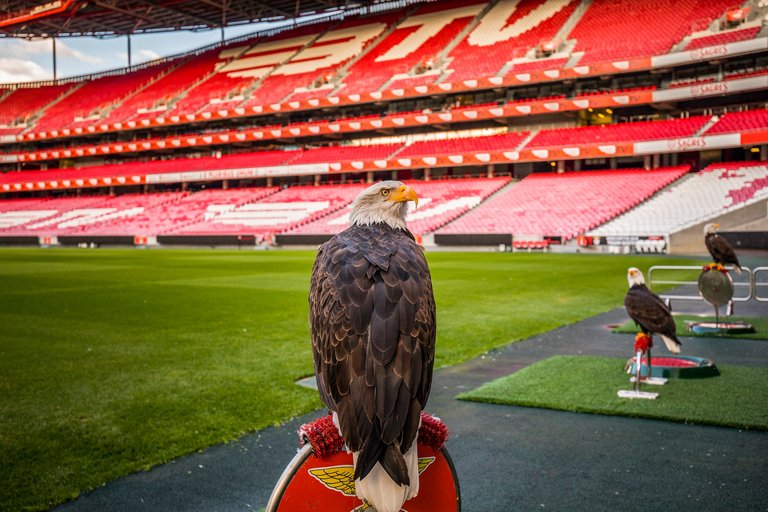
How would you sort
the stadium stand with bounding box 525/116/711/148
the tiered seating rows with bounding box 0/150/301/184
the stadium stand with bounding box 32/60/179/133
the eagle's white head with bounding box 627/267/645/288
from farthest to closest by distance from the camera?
1. the stadium stand with bounding box 32/60/179/133
2. the tiered seating rows with bounding box 0/150/301/184
3. the stadium stand with bounding box 525/116/711/148
4. the eagle's white head with bounding box 627/267/645/288

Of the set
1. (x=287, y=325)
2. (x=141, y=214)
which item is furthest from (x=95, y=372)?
(x=141, y=214)

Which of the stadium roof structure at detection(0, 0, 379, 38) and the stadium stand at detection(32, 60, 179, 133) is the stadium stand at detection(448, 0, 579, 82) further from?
the stadium stand at detection(32, 60, 179, 133)

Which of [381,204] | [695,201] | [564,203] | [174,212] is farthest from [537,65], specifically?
[381,204]

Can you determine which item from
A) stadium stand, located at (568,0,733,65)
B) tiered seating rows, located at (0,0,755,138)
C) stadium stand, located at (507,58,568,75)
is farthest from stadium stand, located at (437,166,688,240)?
tiered seating rows, located at (0,0,755,138)

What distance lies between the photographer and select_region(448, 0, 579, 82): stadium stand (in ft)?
131

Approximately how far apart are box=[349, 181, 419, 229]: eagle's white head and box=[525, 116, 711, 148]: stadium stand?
3458cm

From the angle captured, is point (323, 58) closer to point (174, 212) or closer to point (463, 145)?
point (463, 145)

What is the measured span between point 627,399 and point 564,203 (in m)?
28.8

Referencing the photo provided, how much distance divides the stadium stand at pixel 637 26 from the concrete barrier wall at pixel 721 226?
40.4ft

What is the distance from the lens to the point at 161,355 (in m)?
6.75

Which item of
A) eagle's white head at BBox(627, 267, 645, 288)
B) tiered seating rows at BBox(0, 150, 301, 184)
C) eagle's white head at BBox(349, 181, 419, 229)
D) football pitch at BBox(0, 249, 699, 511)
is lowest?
football pitch at BBox(0, 249, 699, 511)

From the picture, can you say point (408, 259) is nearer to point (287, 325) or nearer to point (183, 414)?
point (183, 414)

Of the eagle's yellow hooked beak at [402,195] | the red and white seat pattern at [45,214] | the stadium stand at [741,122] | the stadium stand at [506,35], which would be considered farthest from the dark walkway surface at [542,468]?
the red and white seat pattern at [45,214]

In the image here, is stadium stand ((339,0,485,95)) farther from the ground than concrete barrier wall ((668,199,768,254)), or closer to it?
farther from the ground
